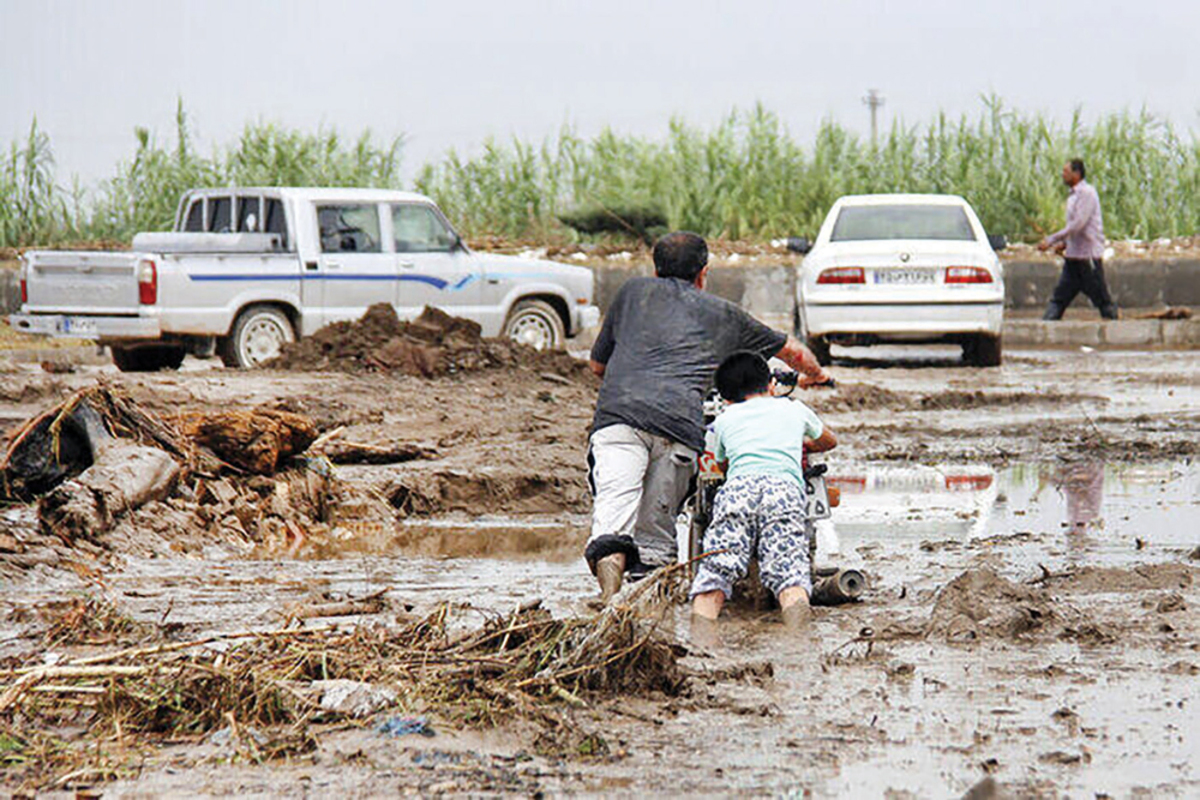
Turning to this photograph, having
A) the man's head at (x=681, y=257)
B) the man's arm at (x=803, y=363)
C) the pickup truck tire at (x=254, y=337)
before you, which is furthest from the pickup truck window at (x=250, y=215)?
the man's arm at (x=803, y=363)

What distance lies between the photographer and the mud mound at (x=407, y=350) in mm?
16344

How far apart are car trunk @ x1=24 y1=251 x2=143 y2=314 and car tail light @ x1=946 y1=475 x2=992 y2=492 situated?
9.14 m

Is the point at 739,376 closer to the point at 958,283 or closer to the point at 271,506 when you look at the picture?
the point at 271,506

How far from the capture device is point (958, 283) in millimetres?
19531

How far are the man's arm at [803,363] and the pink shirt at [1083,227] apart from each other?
16789mm

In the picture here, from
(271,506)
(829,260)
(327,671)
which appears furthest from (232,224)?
(327,671)

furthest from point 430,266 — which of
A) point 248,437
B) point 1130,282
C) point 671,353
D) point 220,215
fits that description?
point 671,353

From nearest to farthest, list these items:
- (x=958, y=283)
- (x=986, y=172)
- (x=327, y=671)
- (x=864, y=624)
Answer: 1. (x=327, y=671)
2. (x=864, y=624)
3. (x=958, y=283)
4. (x=986, y=172)

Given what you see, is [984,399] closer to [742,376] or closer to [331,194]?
[331,194]

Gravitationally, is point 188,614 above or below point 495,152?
below

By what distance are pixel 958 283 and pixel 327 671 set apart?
49.0 feet

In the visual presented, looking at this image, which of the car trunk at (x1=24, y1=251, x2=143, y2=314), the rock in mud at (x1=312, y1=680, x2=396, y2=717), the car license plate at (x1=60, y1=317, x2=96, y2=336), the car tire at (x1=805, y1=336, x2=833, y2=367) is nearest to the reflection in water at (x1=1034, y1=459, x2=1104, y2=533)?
the rock in mud at (x1=312, y1=680, x2=396, y2=717)

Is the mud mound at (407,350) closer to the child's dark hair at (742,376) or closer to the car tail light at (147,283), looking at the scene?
the car tail light at (147,283)

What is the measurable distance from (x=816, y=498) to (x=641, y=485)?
673 mm
